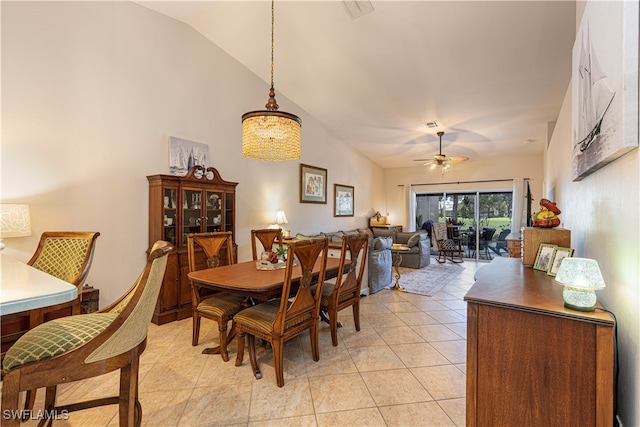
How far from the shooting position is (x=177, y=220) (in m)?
3.37

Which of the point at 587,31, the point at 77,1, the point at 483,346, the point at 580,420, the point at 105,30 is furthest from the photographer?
the point at 105,30

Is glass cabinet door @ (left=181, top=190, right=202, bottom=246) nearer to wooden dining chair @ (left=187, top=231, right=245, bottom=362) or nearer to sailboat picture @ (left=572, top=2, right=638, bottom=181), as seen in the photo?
wooden dining chair @ (left=187, top=231, right=245, bottom=362)

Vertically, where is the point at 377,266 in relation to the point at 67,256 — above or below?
below

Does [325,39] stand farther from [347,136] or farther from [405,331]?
[405,331]

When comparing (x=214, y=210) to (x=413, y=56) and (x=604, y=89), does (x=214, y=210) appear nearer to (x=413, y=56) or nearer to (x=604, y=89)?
Answer: (x=413, y=56)

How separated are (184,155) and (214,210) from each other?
809 mm

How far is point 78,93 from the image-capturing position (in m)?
2.82

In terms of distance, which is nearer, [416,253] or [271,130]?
[271,130]

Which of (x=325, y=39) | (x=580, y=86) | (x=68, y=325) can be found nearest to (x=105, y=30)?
(x=325, y=39)

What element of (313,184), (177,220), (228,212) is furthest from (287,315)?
(313,184)

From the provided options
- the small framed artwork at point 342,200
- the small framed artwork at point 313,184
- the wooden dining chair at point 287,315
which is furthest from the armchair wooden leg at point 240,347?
the small framed artwork at point 342,200

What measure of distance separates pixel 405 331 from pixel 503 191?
6041 millimetres

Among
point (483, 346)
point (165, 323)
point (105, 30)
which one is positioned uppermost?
point (105, 30)

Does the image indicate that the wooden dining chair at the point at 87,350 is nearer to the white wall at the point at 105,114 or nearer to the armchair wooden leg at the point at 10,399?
the armchair wooden leg at the point at 10,399
